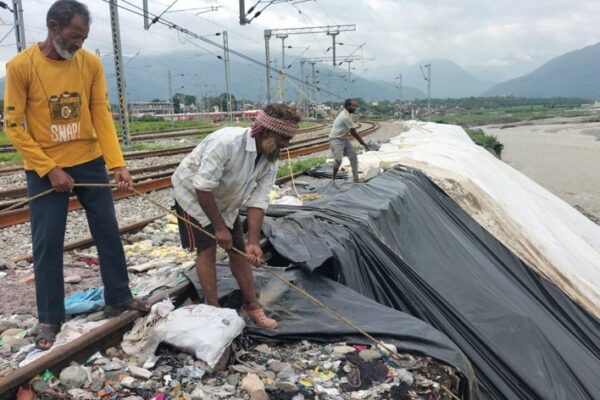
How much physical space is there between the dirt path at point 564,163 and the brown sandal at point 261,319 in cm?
1979

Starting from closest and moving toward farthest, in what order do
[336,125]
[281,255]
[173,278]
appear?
[173,278]
[281,255]
[336,125]

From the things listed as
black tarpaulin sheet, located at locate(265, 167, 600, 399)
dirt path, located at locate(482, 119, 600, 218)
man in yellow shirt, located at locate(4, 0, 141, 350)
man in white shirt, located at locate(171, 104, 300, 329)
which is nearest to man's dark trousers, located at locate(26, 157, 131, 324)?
man in yellow shirt, located at locate(4, 0, 141, 350)

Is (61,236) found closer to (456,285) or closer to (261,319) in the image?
(261,319)

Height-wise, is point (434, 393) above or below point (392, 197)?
below

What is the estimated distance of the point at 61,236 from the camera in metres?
3.17

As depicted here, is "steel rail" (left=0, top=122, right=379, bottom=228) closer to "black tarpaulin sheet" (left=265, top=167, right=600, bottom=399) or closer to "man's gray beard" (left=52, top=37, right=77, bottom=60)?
"black tarpaulin sheet" (left=265, top=167, right=600, bottom=399)

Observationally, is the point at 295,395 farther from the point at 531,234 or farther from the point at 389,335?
the point at 531,234

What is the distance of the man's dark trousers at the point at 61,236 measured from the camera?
310 centimetres

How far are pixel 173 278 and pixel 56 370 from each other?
4.62 ft

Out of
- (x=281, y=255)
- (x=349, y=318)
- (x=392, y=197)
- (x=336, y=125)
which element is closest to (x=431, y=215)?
(x=392, y=197)

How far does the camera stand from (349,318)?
380 cm

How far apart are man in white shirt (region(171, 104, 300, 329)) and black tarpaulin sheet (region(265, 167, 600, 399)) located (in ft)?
2.93

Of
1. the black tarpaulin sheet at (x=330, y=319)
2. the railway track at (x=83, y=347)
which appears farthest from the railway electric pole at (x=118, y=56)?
the railway track at (x=83, y=347)

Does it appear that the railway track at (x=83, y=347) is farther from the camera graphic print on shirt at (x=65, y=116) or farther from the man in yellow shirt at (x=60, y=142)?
the camera graphic print on shirt at (x=65, y=116)
